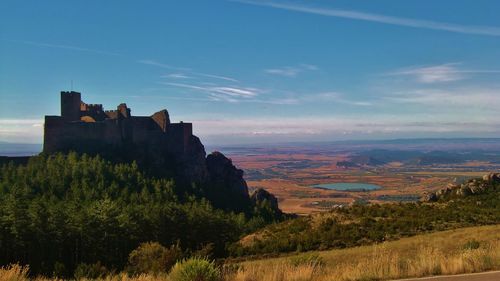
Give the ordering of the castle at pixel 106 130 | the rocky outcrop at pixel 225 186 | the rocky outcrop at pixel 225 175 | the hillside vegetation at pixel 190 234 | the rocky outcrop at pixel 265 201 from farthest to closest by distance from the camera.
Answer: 1. the rocky outcrop at pixel 225 175
2. the rocky outcrop at pixel 265 201
3. the rocky outcrop at pixel 225 186
4. the castle at pixel 106 130
5. the hillside vegetation at pixel 190 234

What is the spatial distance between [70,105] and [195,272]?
63.7 metres

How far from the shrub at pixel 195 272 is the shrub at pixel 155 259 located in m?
3.20

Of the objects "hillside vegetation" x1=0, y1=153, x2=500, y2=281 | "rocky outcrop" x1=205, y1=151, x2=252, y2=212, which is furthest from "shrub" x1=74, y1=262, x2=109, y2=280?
"rocky outcrop" x1=205, y1=151, x2=252, y2=212

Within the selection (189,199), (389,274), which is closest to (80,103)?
(189,199)

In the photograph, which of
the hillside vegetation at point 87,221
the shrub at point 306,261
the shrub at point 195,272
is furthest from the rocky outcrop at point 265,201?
the shrub at point 195,272

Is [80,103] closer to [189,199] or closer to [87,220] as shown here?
[189,199]

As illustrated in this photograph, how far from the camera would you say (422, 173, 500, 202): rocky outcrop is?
124 ft

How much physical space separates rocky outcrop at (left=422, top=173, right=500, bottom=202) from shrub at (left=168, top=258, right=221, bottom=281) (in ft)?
107

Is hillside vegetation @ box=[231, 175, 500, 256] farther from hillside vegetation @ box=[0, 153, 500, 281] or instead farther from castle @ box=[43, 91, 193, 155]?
castle @ box=[43, 91, 193, 155]

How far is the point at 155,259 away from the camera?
1881 cm

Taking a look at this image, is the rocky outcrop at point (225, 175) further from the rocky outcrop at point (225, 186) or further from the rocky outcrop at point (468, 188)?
the rocky outcrop at point (468, 188)

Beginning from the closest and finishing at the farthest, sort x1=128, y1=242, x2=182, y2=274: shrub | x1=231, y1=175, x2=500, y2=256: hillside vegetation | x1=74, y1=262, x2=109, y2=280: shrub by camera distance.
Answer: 1. x1=74, y1=262, x2=109, y2=280: shrub
2. x1=128, y1=242, x2=182, y2=274: shrub
3. x1=231, y1=175, x2=500, y2=256: hillside vegetation

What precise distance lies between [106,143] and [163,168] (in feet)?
29.7

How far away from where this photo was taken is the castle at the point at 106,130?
2552 inches
